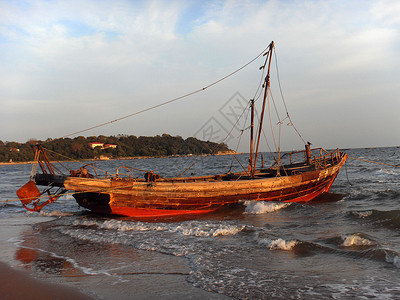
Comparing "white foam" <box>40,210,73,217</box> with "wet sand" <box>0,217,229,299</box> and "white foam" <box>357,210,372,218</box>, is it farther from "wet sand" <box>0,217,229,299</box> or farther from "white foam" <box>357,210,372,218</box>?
"white foam" <box>357,210,372,218</box>

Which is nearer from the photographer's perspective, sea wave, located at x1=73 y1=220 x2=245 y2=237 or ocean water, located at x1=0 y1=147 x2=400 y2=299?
ocean water, located at x1=0 y1=147 x2=400 y2=299

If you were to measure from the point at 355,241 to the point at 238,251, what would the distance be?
2.78 m

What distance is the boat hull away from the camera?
10.8 m

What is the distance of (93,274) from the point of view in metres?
6.19

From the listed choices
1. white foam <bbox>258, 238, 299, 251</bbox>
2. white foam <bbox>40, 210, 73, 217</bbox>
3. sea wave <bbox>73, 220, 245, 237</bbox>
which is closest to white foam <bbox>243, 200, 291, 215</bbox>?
sea wave <bbox>73, 220, 245, 237</bbox>

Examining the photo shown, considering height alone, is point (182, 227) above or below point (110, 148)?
below

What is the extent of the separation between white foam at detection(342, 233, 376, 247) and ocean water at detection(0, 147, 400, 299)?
2 centimetres

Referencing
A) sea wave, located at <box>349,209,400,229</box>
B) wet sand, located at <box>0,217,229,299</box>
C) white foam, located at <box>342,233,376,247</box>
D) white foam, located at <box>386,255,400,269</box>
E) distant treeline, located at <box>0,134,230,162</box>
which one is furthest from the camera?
distant treeline, located at <box>0,134,230,162</box>

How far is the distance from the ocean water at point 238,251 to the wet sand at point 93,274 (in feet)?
0.09

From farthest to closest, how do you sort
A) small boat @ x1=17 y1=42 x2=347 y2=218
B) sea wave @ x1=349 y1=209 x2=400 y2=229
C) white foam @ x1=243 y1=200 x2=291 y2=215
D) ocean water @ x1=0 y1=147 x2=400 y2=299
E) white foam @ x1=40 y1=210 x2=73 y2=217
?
white foam @ x1=40 y1=210 x2=73 y2=217
white foam @ x1=243 y1=200 x2=291 y2=215
small boat @ x1=17 y1=42 x2=347 y2=218
sea wave @ x1=349 y1=209 x2=400 y2=229
ocean water @ x1=0 y1=147 x2=400 y2=299

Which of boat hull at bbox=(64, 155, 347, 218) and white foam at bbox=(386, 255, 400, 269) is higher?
boat hull at bbox=(64, 155, 347, 218)

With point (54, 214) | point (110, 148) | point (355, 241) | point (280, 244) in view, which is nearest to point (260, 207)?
point (280, 244)

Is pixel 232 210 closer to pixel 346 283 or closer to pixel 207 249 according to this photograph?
pixel 207 249

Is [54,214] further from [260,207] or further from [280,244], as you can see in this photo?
[280,244]
